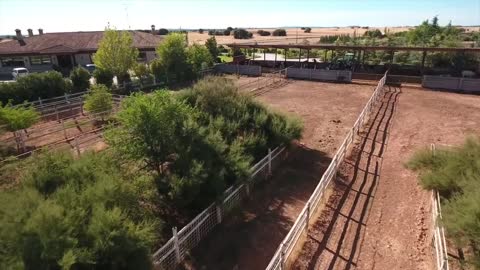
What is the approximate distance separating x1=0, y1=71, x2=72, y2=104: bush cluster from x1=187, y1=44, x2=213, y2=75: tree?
39.0 ft

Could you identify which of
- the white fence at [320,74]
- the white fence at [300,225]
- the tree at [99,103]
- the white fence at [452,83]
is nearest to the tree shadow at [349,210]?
the white fence at [300,225]

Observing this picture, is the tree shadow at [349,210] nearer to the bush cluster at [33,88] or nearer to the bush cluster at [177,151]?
the bush cluster at [177,151]

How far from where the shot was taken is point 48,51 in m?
34.6

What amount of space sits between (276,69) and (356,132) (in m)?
20.7

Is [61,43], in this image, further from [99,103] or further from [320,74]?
[320,74]

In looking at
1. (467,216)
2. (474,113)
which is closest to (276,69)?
(474,113)

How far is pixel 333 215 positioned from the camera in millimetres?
9836

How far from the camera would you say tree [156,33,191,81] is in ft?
97.3

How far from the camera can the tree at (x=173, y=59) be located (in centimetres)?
2966

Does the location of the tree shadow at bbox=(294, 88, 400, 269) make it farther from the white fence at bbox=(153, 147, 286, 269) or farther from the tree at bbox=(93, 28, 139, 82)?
the tree at bbox=(93, 28, 139, 82)

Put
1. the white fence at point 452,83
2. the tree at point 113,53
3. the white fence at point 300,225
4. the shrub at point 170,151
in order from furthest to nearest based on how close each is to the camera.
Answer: the tree at point 113,53 < the white fence at point 452,83 < the shrub at point 170,151 < the white fence at point 300,225

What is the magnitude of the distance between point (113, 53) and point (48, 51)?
40.3 ft

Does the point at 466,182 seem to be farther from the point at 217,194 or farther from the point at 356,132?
the point at 356,132

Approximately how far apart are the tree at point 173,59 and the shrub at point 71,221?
23.3m
